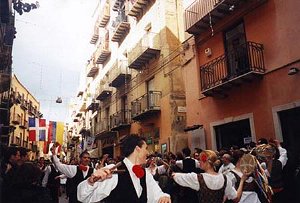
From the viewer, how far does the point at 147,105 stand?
1833 cm

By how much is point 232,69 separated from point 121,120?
12.1 metres

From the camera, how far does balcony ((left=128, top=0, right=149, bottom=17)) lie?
20.0 meters

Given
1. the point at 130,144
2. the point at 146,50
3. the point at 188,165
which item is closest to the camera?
the point at 130,144

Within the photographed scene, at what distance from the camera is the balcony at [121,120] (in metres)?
21.8

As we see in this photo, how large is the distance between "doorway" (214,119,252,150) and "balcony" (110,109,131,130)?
9769 millimetres

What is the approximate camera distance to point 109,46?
1118 inches

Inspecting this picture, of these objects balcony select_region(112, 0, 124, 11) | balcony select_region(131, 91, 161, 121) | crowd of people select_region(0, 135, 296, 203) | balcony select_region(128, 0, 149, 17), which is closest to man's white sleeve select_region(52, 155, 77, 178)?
crowd of people select_region(0, 135, 296, 203)

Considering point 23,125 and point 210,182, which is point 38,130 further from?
point 23,125

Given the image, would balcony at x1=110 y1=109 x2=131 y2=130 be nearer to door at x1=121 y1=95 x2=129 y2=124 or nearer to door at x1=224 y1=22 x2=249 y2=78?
door at x1=121 y1=95 x2=129 y2=124

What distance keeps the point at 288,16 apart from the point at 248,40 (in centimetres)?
176

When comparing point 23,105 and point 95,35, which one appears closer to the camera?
point 95,35

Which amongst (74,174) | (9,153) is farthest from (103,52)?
(9,153)

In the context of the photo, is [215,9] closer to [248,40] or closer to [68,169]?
[248,40]

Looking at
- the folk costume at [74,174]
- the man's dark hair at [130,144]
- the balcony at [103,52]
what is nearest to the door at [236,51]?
the folk costume at [74,174]
